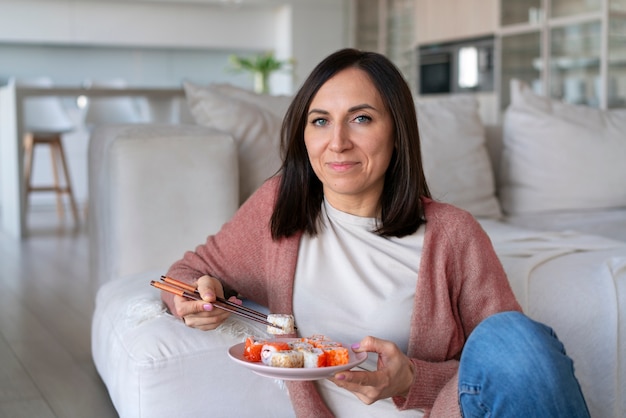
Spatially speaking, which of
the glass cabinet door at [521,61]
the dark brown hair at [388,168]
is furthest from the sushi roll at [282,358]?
the glass cabinet door at [521,61]

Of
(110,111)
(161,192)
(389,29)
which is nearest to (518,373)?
(161,192)

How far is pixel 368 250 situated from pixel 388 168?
0.17 metres

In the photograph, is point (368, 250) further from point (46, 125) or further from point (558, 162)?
point (46, 125)

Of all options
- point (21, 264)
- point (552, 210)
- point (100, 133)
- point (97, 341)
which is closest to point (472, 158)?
point (552, 210)

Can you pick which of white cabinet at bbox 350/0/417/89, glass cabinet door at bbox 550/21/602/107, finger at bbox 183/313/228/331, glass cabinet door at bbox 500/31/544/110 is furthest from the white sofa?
white cabinet at bbox 350/0/417/89

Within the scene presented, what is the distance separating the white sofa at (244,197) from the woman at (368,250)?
237 mm

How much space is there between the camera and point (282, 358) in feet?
4.11

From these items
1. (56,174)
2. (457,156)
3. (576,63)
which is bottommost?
(56,174)

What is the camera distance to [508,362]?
1290 mm

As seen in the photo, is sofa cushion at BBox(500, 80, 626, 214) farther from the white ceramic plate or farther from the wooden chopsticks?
the white ceramic plate

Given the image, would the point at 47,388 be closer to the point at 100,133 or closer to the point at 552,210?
the point at 100,133

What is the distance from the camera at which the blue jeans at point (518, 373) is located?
1273mm

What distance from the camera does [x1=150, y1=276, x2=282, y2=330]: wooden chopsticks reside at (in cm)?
148

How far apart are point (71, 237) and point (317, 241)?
4.33m
